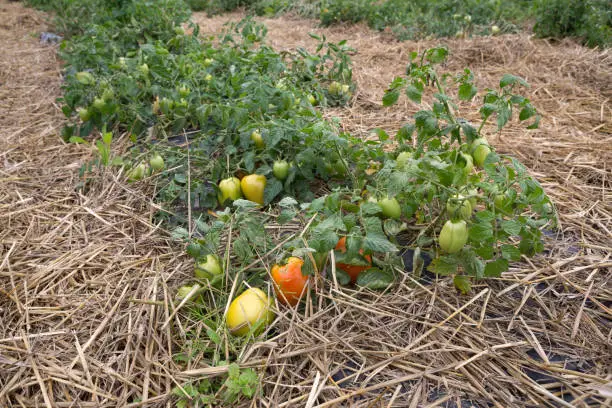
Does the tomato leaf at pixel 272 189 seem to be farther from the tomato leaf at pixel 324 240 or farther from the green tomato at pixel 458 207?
the green tomato at pixel 458 207

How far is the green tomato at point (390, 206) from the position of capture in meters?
1.60

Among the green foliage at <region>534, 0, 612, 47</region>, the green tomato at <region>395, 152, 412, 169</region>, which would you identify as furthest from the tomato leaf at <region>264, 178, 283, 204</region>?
the green foliage at <region>534, 0, 612, 47</region>

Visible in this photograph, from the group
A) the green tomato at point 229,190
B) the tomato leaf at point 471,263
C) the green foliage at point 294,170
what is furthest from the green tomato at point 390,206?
the green tomato at point 229,190

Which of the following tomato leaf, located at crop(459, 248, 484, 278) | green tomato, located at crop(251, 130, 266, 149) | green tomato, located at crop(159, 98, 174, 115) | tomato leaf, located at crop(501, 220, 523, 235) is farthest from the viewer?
green tomato, located at crop(159, 98, 174, 115)

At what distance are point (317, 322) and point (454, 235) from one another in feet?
1.86

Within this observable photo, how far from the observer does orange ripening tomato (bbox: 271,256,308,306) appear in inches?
61.9

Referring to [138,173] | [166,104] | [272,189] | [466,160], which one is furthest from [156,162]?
[466,160]

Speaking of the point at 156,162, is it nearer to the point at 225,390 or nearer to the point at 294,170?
the point at 294,170

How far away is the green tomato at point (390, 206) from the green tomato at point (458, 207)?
0.63ft

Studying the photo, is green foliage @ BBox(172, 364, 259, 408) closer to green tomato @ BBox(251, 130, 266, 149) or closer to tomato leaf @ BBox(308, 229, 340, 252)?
tomato leaf @ BBox(308, 229, 340, 252)

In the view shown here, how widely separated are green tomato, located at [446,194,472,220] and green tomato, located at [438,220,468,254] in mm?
29

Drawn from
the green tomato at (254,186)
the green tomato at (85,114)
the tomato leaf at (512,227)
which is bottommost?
the green tomato at (85,114)

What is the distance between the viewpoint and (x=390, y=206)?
160 cm

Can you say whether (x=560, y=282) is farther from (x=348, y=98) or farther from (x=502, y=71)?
(x=502, y=71)
